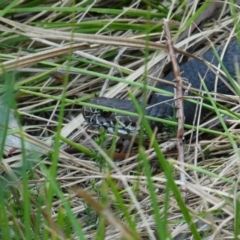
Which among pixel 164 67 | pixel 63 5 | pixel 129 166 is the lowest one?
pixel 129 166

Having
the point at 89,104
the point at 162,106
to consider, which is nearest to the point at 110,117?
the point at 162,106

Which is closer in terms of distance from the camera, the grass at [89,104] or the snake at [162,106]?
the grass at [89,104]

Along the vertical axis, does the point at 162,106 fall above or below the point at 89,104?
below

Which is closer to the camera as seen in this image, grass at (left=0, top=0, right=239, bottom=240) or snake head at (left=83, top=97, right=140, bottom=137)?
grass at (left=0, top=0, right=239, bottom=240)

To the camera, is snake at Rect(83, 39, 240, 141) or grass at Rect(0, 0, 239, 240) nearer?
grass at Rect(0, 0, 239, 240)

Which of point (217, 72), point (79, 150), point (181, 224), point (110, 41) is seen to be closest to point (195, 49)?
point (217, 72)

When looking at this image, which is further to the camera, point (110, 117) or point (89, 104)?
point (110, 117)

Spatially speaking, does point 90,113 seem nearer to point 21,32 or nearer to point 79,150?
point 79,150

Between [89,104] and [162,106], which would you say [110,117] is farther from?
[89,104]
